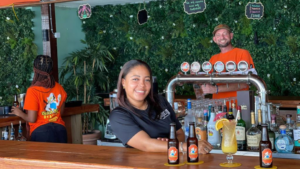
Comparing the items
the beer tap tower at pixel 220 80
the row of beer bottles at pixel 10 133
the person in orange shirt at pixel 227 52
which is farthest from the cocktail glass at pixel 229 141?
the row of beer bottles at pixel 10 133

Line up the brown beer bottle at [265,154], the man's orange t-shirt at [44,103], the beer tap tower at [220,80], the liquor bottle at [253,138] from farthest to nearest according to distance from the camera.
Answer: the man's orange t-shirt at [44,103] < the beer tap tower at [220,80] < the liquor bottle at [253,138] < the brown beer bottle at [265,154]

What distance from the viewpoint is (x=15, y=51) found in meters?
8.27

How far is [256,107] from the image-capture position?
3.19 metres

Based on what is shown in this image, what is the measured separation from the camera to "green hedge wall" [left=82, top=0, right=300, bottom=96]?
7141 mm

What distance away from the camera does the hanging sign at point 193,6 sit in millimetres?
4777

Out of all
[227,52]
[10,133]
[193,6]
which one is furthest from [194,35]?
[10,133]

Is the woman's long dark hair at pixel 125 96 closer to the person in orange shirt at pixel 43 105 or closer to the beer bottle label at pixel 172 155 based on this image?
the beer bottle label at pixel 172 155

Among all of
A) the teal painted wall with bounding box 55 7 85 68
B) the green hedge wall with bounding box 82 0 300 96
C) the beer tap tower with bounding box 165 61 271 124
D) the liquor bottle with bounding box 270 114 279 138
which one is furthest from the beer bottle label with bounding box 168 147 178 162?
the teal painted wall with bounding box 55 7 85 68

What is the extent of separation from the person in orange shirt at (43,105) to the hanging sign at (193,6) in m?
1.55

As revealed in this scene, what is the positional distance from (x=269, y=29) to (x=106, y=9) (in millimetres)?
3287

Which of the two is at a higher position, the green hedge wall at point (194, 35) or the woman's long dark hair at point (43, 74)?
the green hedge wall at point (194, 35)

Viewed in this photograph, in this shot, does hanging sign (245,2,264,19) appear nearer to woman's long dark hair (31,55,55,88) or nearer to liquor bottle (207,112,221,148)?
woman's long dark hair (31,55,55,88)

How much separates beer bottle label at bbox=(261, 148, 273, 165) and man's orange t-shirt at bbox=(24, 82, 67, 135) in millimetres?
2687

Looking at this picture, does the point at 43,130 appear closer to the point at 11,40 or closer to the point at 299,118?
the point at 299,118
